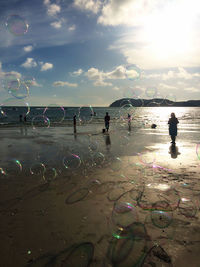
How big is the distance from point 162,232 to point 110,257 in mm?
1165

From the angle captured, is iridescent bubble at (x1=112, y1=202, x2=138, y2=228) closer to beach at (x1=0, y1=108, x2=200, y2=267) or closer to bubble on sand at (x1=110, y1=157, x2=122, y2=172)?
beach at (x1=0, y1=108, x2=200, y2=267)

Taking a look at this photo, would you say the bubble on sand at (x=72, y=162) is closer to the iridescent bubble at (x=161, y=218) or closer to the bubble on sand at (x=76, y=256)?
the iridescent bubble at (x=161, y=218)

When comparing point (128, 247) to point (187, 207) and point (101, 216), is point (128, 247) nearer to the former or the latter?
point (101, 216)

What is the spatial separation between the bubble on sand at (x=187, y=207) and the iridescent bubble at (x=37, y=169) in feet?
15.7

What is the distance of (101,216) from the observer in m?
4.18

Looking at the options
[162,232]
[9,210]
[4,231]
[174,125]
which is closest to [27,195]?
[9,210]

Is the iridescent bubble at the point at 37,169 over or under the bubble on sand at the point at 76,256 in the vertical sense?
over

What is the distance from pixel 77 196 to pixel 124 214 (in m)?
1.52

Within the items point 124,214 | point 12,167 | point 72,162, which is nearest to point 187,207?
point 124,214

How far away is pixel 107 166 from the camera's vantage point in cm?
793

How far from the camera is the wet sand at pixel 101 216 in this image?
3113mm

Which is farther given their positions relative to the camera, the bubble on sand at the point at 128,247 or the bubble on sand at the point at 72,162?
the bubble on sand at the point at 72,162

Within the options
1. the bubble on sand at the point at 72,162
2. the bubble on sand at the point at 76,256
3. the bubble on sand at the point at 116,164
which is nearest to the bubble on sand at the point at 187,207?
the bubble on sand at the point at 76,256

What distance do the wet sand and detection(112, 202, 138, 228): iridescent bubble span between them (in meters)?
0.02
